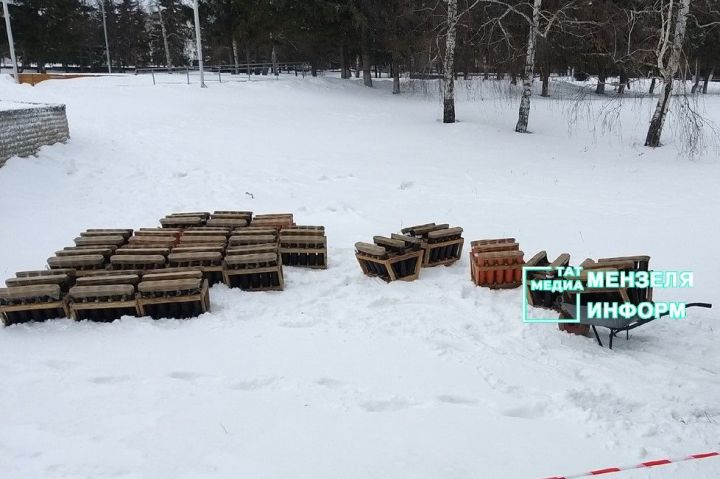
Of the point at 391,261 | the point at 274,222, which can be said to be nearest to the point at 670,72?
the point at 391,261

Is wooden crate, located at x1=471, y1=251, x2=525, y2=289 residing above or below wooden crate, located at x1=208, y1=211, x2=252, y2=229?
below

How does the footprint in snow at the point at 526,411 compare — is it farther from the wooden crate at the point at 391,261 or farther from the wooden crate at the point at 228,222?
the wooden crate at the point at 228,222

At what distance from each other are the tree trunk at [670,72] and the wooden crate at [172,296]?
16.1m

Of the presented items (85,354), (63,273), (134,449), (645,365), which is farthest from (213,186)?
(645,365)

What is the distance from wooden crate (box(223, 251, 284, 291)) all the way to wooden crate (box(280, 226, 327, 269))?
851 millimetres

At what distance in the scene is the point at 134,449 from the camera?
4.21 m

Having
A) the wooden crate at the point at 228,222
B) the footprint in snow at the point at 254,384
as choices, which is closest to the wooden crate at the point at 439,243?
the wooden crate at the point at 228,222

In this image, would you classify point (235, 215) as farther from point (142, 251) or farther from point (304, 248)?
point (142, 251)

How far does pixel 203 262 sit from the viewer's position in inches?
303

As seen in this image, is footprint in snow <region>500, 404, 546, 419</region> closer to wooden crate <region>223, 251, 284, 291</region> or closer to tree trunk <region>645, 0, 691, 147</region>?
wooden crate <region>223, 251, 284, 291</region>

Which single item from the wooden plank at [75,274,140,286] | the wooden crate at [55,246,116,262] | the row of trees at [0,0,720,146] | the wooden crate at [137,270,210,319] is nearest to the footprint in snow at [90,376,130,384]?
the wooden crate at [137,270,210,319]

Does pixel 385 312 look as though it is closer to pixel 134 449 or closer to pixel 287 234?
pixel 287 234

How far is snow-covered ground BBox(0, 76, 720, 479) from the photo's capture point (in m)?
4.19

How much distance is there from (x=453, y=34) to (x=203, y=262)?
15529mm
